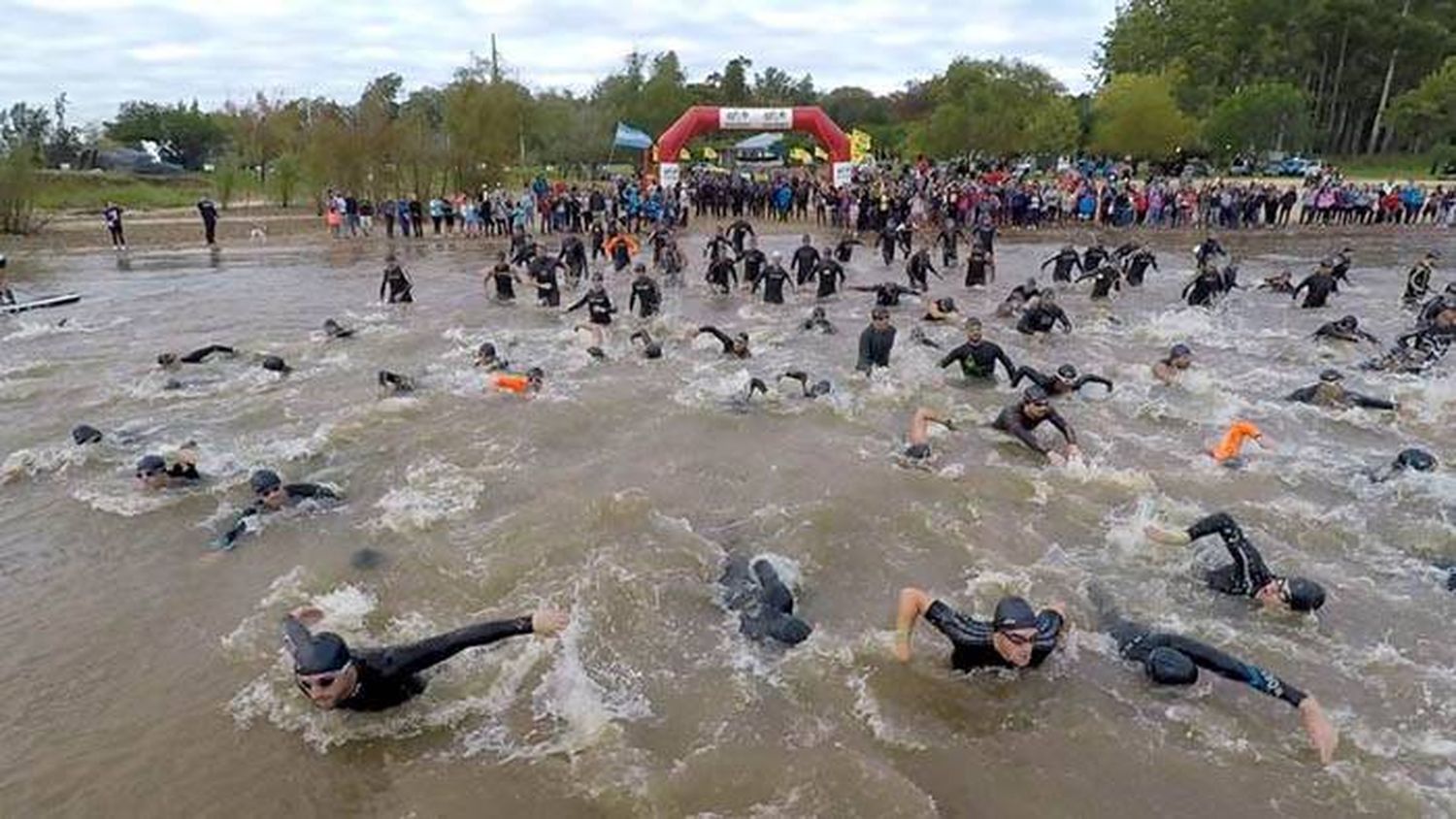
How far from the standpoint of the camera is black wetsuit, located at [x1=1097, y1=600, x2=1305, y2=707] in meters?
5.41

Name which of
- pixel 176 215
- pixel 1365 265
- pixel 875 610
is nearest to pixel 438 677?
pixel 875 610

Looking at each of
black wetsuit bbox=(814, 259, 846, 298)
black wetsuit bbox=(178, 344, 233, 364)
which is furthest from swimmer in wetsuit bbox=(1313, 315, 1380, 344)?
black wetsuit bbox=(178, 344, 233, 364)

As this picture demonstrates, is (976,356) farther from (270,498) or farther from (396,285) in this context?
(396,285)

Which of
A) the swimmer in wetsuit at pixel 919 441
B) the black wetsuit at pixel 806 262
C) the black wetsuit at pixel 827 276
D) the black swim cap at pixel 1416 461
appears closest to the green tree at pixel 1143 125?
the black wetsuit at pixel 806 262

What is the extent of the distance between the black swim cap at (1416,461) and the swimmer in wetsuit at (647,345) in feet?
27.7

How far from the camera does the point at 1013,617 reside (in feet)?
18.9

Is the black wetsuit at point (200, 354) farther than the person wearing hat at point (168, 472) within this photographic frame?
Yes

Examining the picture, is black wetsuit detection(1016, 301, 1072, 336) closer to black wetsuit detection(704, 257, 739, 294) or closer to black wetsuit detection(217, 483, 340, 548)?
black wetsuit detection(704, 257, 739, 294)

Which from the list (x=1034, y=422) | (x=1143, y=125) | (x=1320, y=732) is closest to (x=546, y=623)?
(x=1320, y=732)

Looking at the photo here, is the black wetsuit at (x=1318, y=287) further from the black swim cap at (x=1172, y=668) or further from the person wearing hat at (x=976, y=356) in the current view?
the black swim cap at (x=1172, y=668)

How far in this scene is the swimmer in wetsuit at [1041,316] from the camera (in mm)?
15031

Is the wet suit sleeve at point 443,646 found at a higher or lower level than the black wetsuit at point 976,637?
higher

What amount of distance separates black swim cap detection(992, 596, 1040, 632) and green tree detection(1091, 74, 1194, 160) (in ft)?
140

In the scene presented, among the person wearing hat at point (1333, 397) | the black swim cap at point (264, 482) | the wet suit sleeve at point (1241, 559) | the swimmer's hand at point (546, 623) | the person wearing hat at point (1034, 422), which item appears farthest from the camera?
the person wearing hat at point (1333, 397)
